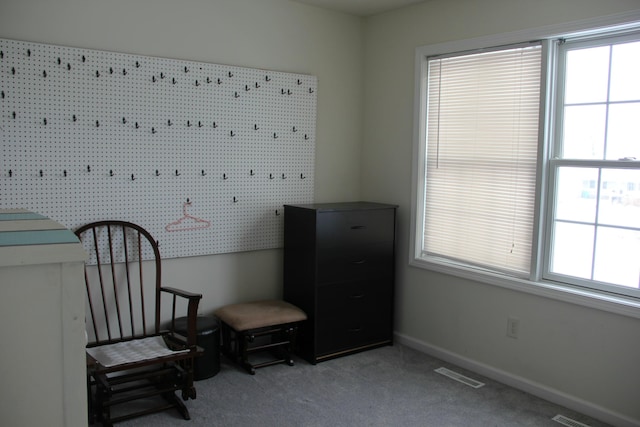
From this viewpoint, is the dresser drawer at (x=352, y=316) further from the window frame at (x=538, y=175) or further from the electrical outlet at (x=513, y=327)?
the electrical outlet at (x=513, y=327)

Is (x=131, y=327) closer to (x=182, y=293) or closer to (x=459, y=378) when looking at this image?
(x=182, y=293)

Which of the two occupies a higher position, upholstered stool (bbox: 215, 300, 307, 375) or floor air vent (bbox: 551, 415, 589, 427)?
upholstered stool (bbox: 215, 300, 307, 375)

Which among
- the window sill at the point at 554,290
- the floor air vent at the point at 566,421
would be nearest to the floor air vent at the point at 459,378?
the floor air vent at the point at 566,421

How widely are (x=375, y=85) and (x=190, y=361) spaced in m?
2.33

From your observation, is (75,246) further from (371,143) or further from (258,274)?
(371,143)

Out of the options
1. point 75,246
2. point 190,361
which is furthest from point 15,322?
point 190,361

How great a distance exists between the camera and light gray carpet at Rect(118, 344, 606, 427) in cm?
265

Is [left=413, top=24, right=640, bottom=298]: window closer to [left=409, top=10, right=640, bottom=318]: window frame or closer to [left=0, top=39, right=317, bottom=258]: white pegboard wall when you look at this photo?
[left=409, top=10, right=640, bottom=318]: window frame

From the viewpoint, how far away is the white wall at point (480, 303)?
2660 mm

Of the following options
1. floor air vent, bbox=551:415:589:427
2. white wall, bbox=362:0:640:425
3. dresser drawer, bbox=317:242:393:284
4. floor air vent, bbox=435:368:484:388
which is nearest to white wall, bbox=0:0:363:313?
white wall, bbox=362:0:640:425

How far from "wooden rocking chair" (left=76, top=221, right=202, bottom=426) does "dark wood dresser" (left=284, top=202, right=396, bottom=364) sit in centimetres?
78

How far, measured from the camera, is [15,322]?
105cm

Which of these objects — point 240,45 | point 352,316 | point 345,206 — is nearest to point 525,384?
point 352,316

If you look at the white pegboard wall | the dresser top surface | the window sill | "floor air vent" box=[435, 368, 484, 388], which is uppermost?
the white pegboard wall
